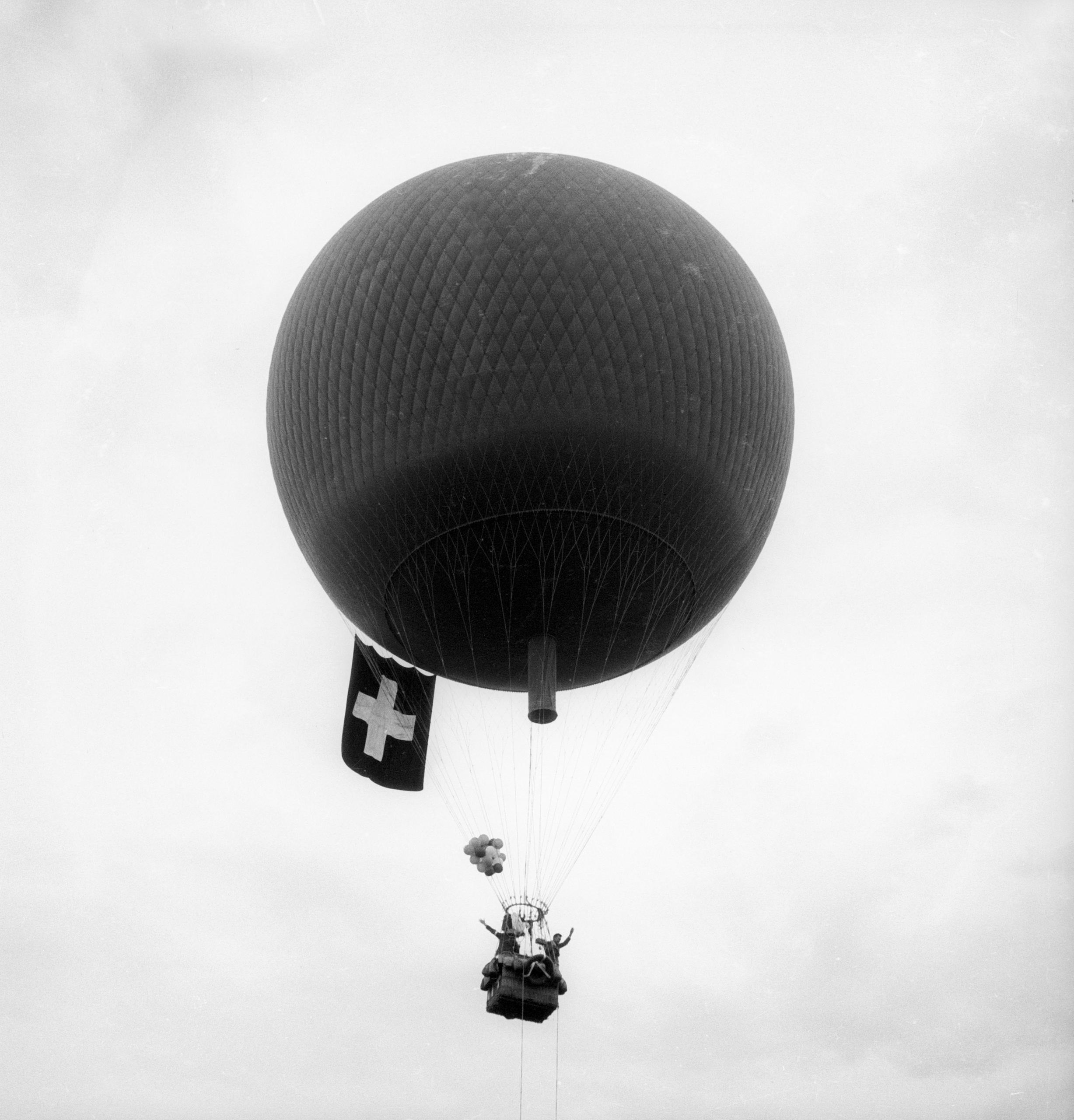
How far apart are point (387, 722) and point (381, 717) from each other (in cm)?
11

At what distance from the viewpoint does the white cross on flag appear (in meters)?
17.7

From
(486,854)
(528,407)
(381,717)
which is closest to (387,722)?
(381,717)

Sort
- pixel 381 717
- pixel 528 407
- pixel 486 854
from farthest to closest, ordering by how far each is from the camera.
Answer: pixel 381 717 → pixel 486 854 → pixel 528 407

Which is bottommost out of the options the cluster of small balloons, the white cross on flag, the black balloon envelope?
the cluster of small balloons

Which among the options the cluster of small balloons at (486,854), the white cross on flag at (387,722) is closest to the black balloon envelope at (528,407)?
the white cross on flag at (387,722)

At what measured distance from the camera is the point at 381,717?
17.8 metres

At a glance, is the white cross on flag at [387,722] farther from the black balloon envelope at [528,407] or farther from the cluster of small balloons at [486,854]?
the cluster of small balloons at [486,854]

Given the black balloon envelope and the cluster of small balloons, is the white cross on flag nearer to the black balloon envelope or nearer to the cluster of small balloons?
the black balloon envelope

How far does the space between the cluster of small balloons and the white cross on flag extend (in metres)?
2.94

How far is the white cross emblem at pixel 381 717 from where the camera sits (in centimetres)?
1767

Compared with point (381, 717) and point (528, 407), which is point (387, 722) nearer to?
point (381, 717)

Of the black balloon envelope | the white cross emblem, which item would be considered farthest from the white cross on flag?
the black balloon envelope

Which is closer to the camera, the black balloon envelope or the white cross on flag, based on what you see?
the black balloon envelope

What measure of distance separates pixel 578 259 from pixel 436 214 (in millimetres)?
1882
